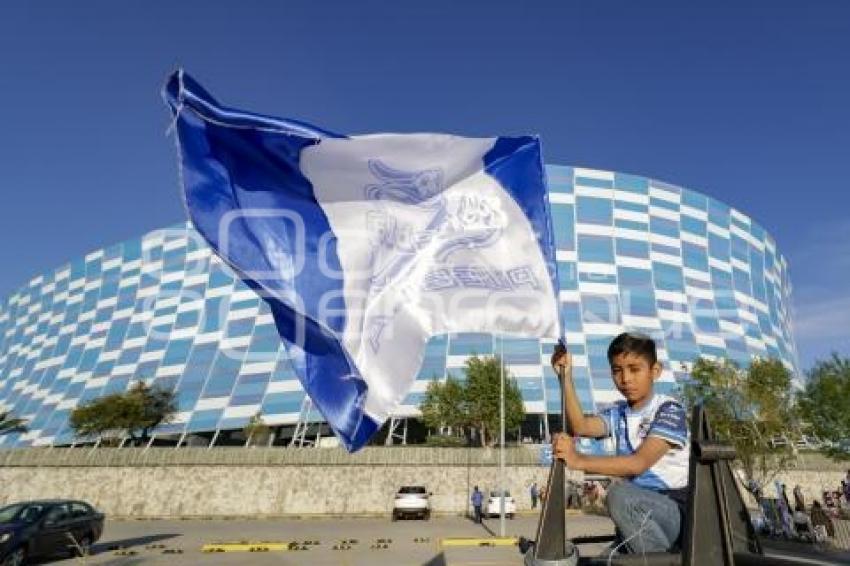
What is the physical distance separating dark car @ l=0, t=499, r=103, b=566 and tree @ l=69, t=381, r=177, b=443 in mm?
29272

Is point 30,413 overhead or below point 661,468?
overhead

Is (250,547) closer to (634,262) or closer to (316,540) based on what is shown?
(316,540)

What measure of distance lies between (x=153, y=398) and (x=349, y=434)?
48.1m

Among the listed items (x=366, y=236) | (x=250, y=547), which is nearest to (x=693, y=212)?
(x=250, y=547)

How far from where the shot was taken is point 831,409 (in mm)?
31688

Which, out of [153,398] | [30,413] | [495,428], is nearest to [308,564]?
[495,428]

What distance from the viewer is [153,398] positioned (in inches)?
1860

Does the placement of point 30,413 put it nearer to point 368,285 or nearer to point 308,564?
point 308,564

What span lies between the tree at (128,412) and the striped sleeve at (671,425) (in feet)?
157

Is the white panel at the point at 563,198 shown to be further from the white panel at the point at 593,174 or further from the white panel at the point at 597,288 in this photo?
the white panel at the point at 597,288

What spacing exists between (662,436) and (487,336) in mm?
→ 47151

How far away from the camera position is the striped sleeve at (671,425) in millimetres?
2744

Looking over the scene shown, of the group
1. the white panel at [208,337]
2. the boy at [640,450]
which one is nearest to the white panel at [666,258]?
the white panel at [208,337]

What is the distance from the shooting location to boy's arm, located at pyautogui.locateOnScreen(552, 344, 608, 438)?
11.0 feet
